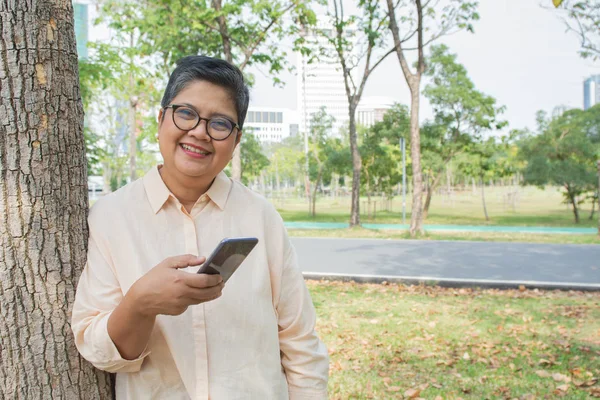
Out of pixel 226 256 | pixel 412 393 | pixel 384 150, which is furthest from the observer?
pixel 384 150

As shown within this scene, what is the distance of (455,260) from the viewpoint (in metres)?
11.2

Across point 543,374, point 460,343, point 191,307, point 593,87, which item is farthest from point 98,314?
point 593,87

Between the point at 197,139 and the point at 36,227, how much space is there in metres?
0.58

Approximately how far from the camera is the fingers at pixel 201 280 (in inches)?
48.9

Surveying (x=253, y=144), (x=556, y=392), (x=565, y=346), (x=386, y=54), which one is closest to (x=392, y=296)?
(x=565, y=346)

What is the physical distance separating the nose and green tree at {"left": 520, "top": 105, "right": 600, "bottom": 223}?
23876 millimetres

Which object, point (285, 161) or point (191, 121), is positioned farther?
point (285, 161)

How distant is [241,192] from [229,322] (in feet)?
1.33

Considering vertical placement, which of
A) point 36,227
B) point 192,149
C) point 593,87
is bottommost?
point 36,227

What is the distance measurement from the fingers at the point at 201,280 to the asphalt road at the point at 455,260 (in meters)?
8.29

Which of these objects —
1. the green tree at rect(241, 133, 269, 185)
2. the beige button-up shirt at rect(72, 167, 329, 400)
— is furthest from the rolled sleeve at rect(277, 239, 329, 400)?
the green tree at rect(241, 133, 269, 185)

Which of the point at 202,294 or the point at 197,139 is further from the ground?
the point at 197,139

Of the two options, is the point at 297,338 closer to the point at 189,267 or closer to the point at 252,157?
the point at 189,267

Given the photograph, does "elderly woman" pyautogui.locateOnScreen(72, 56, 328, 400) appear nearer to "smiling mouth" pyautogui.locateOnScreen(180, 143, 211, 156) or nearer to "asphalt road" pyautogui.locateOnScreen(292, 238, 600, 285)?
"smiling mouth" pyautogui.locateOnScreen(180, 143, 211, 156)
